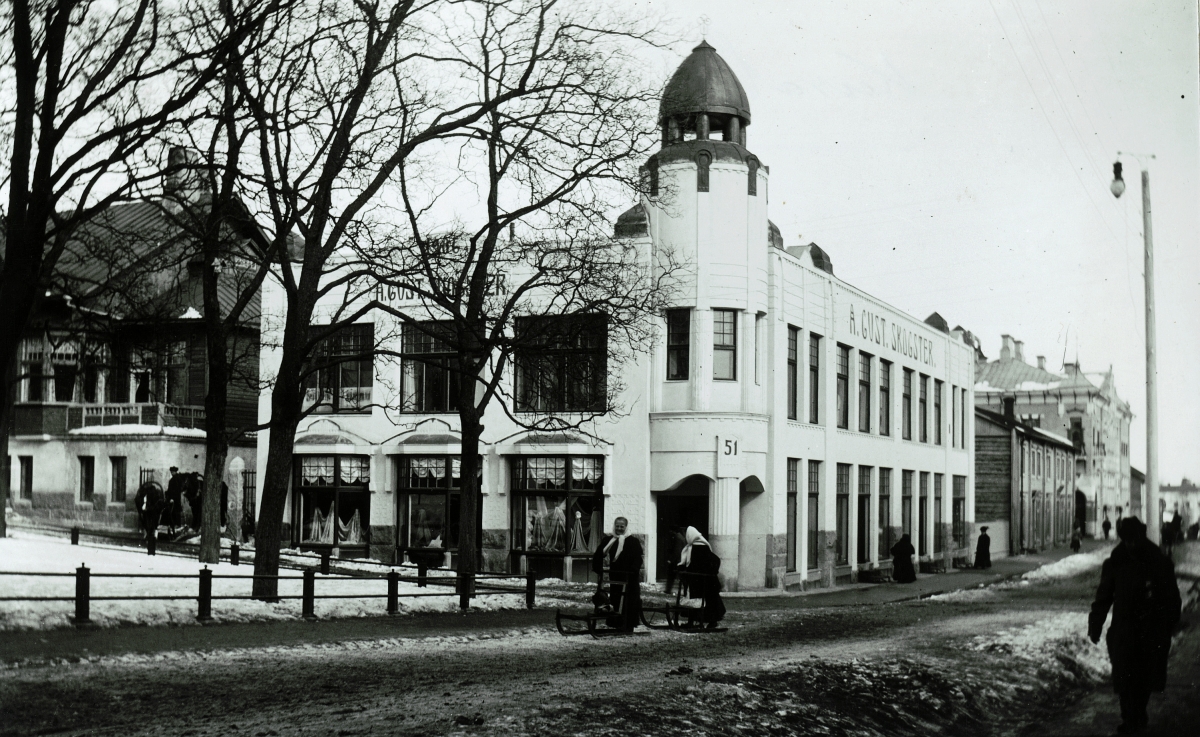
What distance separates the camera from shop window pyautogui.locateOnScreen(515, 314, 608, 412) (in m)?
23.4

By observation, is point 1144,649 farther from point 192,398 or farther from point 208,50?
point 192,398

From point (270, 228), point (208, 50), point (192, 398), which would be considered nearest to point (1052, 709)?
point (208, 50)

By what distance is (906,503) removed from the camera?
43406mm

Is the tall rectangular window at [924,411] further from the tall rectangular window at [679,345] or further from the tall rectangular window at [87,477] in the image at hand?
the tall rectangular window at [87,477]

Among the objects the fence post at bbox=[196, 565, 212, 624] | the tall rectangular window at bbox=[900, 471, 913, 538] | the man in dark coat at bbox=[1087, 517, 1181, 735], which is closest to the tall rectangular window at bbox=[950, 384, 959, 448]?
the tall rectangular window at bbox=[900, 471, 913, 538]

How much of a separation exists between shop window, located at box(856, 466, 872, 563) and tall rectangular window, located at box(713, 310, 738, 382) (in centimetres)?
950

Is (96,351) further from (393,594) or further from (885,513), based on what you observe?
(885,513)

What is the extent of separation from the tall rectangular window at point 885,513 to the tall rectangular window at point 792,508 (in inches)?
287

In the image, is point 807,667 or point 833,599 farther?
point 833,599

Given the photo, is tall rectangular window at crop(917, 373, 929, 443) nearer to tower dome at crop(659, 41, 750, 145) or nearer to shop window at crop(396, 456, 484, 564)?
tower dome at crop(659, 41, 750, 145)

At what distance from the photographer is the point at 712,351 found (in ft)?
104

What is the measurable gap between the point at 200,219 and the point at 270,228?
4.79 metres

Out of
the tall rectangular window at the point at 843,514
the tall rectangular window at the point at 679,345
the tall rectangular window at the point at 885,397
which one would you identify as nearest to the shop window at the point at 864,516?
the tall rectangular window at the point at 843,514

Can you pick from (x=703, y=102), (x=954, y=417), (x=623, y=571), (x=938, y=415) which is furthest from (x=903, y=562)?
(x=623, y=571)
